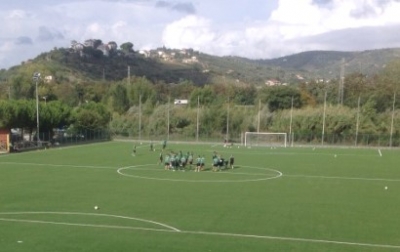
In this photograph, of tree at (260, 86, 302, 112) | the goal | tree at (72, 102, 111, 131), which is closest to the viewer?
the goal

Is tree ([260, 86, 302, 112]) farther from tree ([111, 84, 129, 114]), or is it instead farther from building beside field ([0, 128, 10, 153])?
building beside field ([0, 128, 10, 153])

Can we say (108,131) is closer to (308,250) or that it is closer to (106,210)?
(106,210)

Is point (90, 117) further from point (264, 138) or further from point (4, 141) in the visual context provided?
point (264, 138)

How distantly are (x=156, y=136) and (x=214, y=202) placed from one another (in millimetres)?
58402

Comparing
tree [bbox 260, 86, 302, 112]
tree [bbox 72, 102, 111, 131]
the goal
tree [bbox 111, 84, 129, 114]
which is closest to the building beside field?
tree [bbox 72, 102, 111, 131]

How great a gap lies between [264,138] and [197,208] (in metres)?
54.5

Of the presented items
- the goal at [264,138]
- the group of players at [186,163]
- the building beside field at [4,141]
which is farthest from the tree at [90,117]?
the group of players at [186,163]

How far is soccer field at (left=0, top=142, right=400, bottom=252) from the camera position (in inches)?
758

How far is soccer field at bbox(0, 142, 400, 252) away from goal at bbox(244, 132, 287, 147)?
30851 mm

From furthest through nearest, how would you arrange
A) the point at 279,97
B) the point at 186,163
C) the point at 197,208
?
1. the point at 279,97
2. the point at 186,163
3. the point at 197,208

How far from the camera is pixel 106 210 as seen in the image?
25.0 meters

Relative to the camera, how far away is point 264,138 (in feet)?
261

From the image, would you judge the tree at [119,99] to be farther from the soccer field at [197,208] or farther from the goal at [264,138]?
the soccer field at [197,208]

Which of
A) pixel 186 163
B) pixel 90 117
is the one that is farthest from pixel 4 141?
pixel 186 163
